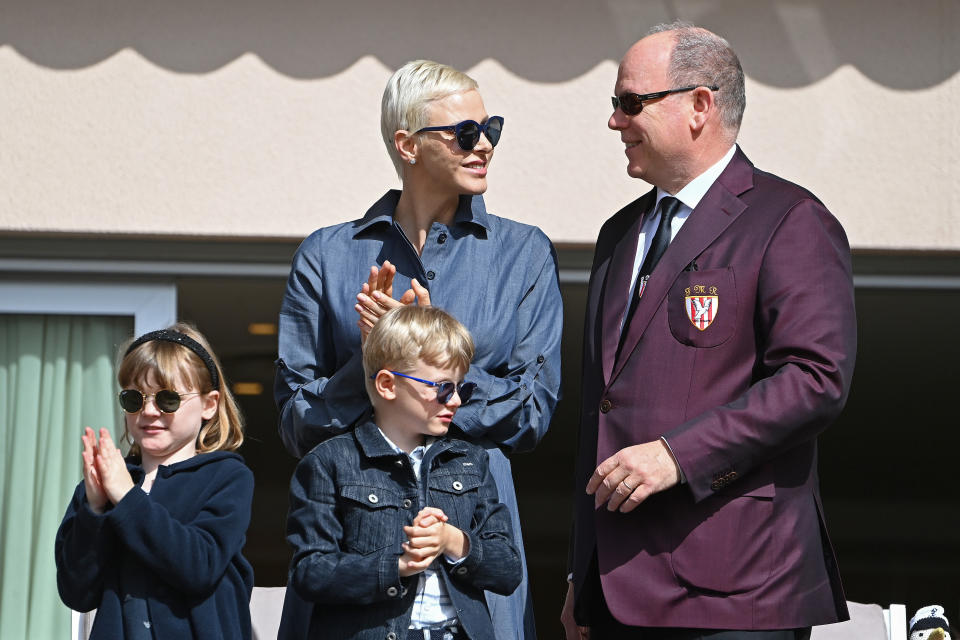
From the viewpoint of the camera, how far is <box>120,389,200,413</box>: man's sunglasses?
299cm

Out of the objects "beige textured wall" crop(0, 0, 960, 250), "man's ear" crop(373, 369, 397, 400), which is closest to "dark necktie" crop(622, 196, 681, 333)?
"man's ear" crop(373, 369, 397, 400)

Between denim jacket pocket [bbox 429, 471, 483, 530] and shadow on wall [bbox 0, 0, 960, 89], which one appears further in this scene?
shadow on wall [bbox 0, 0, 960, 89]

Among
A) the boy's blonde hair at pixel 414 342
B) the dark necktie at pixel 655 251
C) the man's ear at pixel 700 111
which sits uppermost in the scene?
the man's ear at pixel 700 111

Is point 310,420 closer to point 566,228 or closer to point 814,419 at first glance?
point 814,419

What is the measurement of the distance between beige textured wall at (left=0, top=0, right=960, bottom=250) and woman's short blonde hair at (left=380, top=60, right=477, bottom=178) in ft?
5.18

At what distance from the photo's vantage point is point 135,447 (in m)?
3.16

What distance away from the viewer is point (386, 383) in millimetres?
2656

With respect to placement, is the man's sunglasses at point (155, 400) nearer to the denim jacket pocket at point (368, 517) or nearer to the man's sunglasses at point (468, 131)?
the denim jacket pocket at point (368, 517)

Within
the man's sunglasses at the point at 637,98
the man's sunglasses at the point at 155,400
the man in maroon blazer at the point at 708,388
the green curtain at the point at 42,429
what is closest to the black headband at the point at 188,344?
the man's sunglasses at the point at 155,400

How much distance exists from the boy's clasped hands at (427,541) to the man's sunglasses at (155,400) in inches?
30.3

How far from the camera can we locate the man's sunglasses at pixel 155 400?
9.81ft

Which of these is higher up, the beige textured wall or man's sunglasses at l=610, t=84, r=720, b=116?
the beige textured wall

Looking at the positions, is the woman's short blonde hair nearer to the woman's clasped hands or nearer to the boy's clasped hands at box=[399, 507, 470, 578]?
the woman's clasped hands

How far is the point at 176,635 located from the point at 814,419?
143cm
